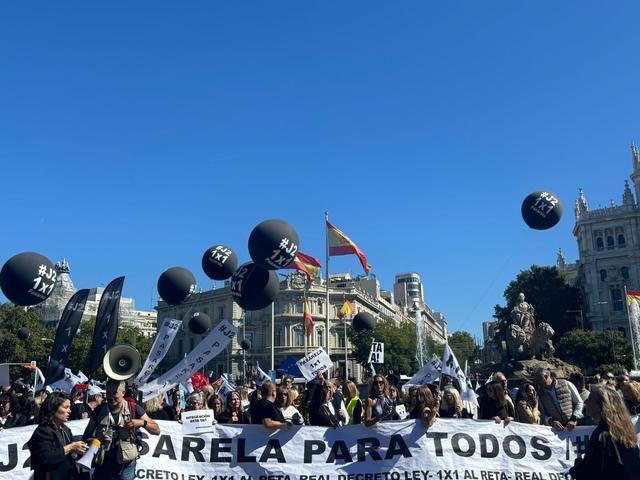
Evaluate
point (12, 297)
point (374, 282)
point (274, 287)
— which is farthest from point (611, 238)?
point (12, 297)

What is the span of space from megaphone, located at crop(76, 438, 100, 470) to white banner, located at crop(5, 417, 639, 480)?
1.82 meters

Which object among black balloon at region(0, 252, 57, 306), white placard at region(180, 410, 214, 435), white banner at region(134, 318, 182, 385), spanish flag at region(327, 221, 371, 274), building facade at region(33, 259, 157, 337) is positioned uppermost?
building facade at region(33, 259, 157, 337)

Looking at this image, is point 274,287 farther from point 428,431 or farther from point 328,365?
Answer: point 428,431

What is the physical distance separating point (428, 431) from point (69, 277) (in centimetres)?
15642

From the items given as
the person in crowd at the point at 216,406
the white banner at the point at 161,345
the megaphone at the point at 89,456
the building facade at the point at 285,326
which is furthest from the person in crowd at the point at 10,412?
the building facade at the point at 285,326

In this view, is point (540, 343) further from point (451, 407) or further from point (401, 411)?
point (451, 407)

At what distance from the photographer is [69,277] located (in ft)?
500

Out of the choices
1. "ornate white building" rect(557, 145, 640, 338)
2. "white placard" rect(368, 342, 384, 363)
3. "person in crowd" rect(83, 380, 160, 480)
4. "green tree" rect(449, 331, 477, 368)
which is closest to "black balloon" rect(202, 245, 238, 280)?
"white placard" rect(368, 342, 384, 363)

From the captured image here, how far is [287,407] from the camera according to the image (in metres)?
9.68

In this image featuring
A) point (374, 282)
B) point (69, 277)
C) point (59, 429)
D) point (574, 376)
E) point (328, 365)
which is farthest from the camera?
point (69, 277)

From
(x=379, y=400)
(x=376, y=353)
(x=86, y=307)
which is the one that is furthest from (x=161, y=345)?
(x=86, y=307)

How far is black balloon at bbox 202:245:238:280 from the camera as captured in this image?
784 inches

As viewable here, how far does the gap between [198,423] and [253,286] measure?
9.41 meters

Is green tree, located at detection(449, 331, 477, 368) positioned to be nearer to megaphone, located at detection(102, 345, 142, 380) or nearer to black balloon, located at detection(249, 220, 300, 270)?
black balloon, located at detection(249, 220, 300, 270)
